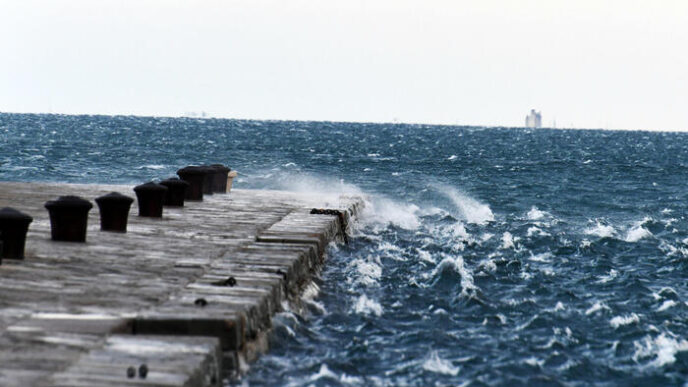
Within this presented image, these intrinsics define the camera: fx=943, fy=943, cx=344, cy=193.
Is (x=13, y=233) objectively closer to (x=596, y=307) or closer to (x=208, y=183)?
(x=596, y=307)

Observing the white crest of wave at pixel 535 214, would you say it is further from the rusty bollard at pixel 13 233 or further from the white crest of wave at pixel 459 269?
the rusty bollard at pixel 13 233

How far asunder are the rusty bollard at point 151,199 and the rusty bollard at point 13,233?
4.85 meters

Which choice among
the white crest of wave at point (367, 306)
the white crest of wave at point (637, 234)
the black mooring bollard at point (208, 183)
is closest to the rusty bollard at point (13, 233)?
the white crest of wave at point (367, 306)

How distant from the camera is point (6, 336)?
7.52m

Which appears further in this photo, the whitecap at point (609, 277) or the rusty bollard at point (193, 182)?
the rusty bollard at point (193, 182)

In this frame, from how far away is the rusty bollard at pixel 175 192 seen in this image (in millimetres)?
18000

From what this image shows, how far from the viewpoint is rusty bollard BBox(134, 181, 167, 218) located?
15.8m

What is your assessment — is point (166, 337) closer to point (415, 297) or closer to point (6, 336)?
point (6, 336)

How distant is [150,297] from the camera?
30.4ft

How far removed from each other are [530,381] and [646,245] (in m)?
12.9

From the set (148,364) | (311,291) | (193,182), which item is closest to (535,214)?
(193,182)

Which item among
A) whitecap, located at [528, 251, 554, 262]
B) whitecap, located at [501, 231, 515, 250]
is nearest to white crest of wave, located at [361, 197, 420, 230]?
whitecap, located at [501, 231, 515, 250]

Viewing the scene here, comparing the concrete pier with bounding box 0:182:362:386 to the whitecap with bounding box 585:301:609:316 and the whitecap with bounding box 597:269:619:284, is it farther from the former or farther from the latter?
the whitecap with bounding box 597:269:619:284

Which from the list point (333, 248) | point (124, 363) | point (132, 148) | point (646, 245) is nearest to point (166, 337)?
point (124, 363)
